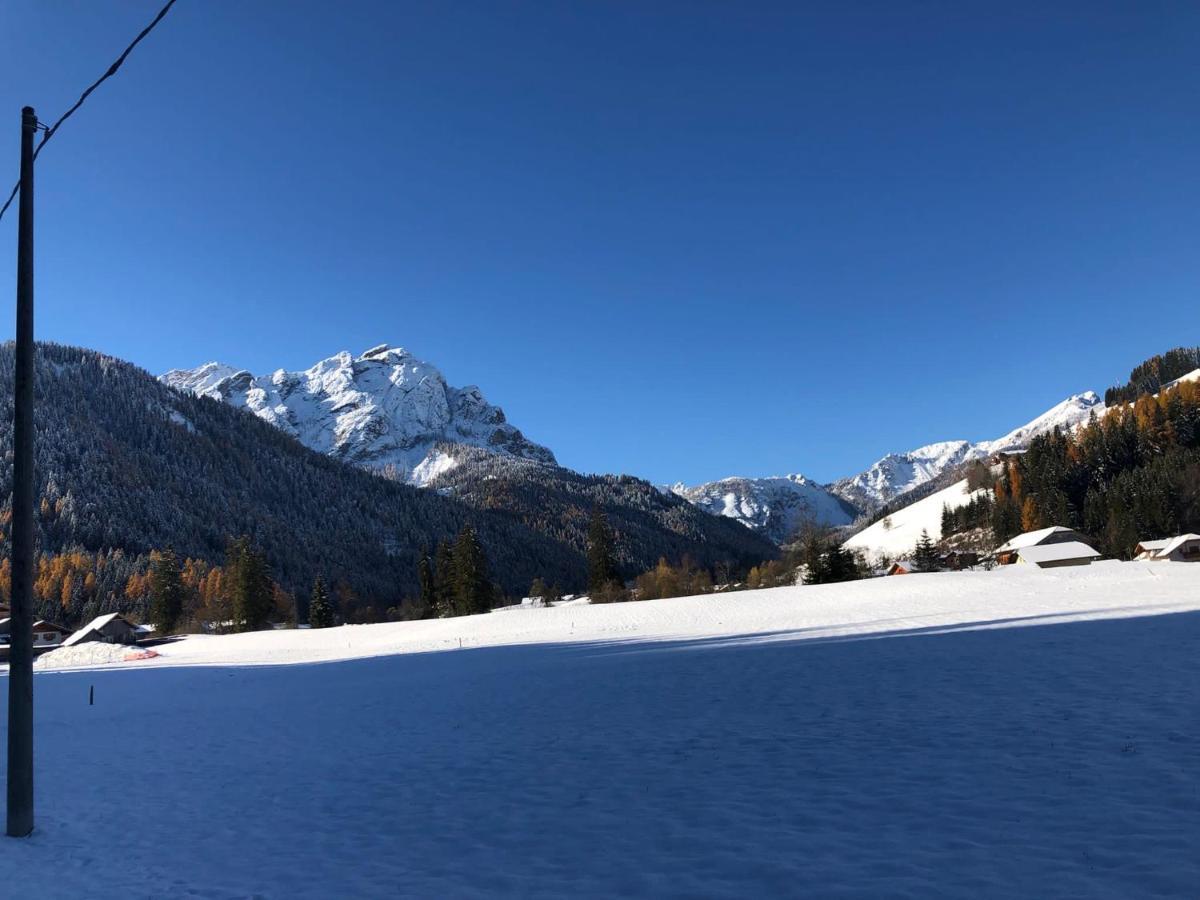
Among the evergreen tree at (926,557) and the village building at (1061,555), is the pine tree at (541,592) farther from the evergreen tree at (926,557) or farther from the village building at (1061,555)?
the village building at (1061,555)

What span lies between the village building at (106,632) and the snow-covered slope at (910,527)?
5603 inches

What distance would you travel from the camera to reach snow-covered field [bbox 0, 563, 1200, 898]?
6.57 meters

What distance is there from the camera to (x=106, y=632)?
83.6m

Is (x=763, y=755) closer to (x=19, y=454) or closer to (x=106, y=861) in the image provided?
(x=106, y=861)

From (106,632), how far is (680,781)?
9617cm

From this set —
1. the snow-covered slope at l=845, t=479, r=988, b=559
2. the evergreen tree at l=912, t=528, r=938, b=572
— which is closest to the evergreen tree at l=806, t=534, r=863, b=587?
the evergreen tree at l=912, t=528, r=938, b=572

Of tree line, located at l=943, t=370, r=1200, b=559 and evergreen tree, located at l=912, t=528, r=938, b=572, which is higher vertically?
tree line, located at l=943, t=370, r=1200, b=559

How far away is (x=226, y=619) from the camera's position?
307ft

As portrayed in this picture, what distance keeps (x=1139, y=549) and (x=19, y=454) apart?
116621 mm

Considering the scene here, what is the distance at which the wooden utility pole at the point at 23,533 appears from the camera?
28.6 feet

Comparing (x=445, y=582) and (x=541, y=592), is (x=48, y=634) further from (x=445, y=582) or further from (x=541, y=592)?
(x=541, y=592)

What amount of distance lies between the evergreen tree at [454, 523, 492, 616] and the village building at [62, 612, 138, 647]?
1562 inches

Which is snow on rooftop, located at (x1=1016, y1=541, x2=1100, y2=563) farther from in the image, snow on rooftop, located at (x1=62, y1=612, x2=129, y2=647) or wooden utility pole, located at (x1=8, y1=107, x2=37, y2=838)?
snow on rooftop, located at (x1=62, y1=612, x2=129, y2=647)

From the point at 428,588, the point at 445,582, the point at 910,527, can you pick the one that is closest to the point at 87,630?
the point at 428,588
